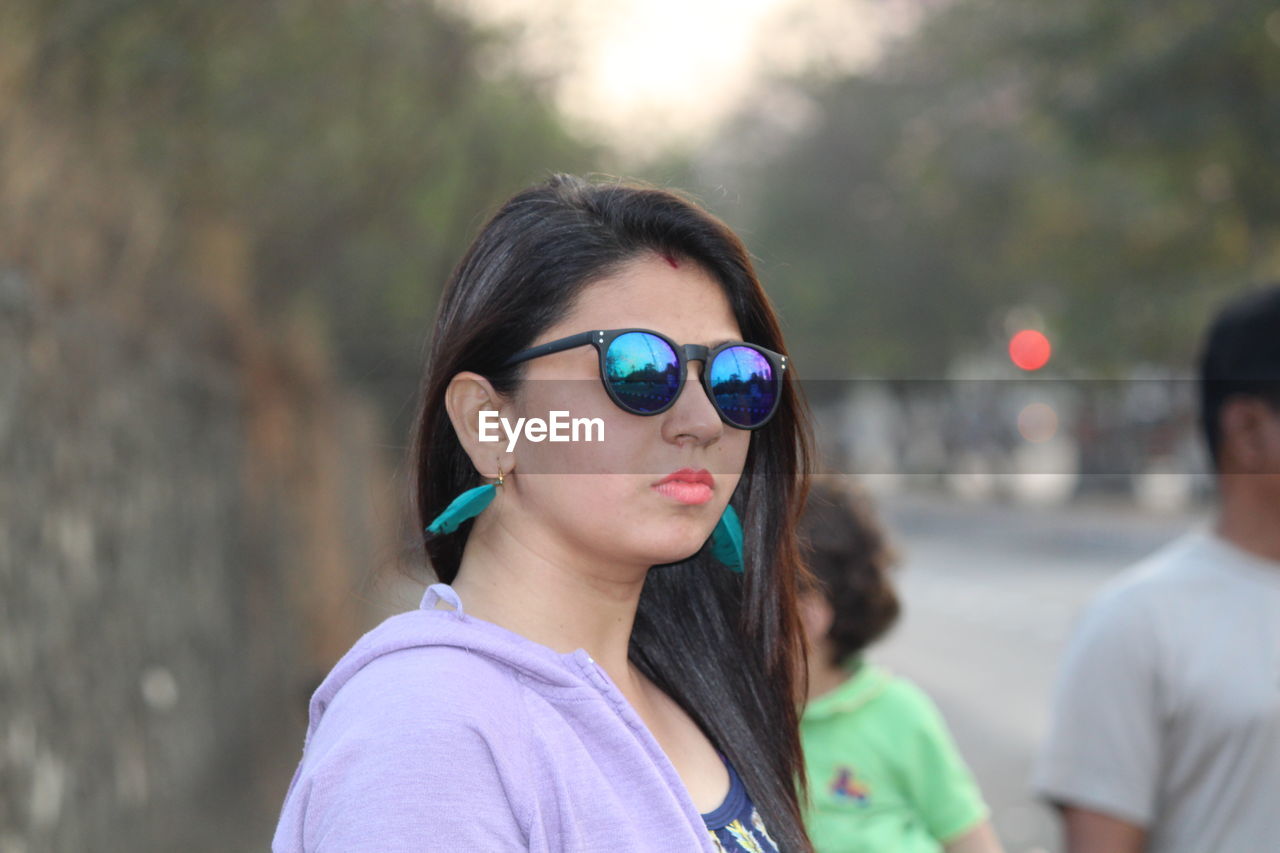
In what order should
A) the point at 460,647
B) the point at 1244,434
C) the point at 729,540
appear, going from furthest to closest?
1. the point at 1244,434
2. the point at 729,540
3. the point at 460,647

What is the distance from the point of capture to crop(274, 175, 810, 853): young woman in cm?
140

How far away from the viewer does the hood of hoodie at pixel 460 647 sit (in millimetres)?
1505

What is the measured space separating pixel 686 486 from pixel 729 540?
39 cm

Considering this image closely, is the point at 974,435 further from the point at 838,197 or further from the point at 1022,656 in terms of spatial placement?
the point at 1022,656

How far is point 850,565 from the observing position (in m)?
3.43

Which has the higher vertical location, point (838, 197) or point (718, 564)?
point (838, 197)

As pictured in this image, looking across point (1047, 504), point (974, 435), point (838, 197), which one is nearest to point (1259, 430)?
point (1047, 504)

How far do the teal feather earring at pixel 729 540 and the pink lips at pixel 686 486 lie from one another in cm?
31

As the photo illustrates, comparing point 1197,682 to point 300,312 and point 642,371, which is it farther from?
point 300,312

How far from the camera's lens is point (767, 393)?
5.95 ft

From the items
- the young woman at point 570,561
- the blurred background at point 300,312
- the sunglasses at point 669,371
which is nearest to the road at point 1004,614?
the blurred background at point 300,312

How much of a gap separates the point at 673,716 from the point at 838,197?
3520 centimetres

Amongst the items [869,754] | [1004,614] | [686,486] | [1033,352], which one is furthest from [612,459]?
[1004,614]

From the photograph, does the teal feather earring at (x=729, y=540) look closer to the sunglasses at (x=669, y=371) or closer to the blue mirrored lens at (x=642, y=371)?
the sunglasses at (x=669, y=371)
